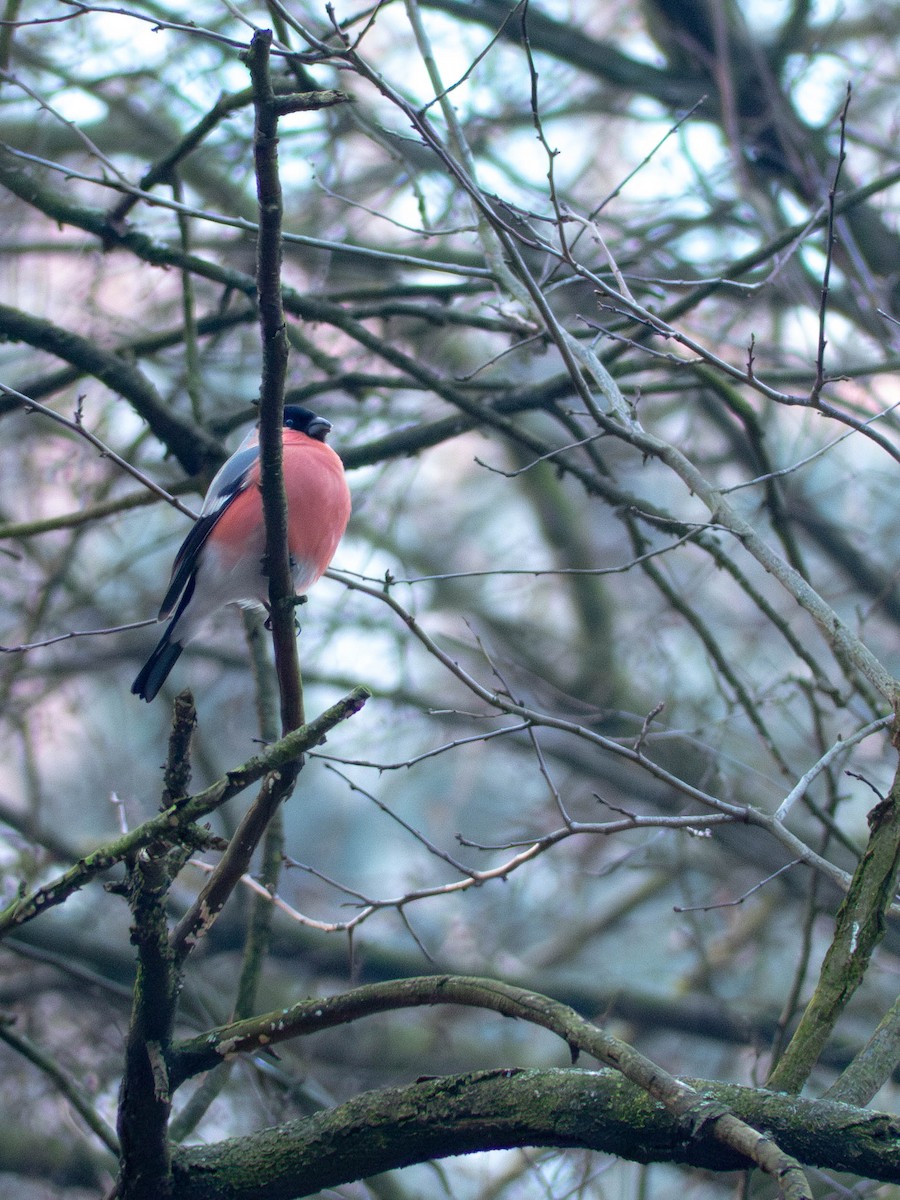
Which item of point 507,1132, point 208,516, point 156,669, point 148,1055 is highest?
point 208,516

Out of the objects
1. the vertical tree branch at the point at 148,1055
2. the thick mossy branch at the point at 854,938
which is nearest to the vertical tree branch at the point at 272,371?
the vertical tree branch at the point at 148,1055

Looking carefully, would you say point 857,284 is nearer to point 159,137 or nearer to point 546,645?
point 546,645

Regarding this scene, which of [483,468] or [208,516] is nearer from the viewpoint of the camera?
[208,516]

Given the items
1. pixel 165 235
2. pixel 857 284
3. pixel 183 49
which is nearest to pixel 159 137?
pixel 183 49

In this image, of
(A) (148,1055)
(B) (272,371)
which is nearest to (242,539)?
(B) (272,371)

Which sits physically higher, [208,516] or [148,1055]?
[208,516]

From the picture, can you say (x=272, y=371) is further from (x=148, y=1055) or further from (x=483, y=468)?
(x=483, y=468)

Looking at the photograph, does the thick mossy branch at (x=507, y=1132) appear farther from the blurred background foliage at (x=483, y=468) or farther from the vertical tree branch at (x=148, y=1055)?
the blurred background foliage at (x=483, y=468)

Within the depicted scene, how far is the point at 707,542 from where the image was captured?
3365 millimetres

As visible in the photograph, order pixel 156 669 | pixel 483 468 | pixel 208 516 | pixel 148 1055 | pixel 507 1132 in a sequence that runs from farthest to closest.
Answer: pixel 483 468, pixel 208 516, pixel 156 669, pixel 148 1055, pixel 507 1132

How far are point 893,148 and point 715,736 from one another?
3234mm

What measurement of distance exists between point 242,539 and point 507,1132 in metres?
2.02

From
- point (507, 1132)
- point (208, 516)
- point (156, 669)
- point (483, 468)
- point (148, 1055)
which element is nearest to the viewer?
point (507, 1132)

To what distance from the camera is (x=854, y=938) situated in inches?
81.6
